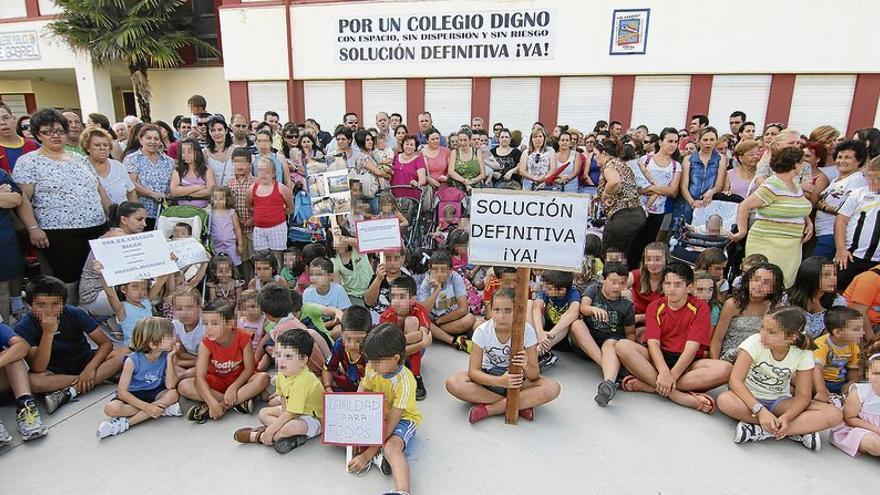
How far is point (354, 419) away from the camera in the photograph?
280cm

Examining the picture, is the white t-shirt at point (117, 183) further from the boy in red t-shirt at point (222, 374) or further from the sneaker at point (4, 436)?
the sneaker at point (4, 436)

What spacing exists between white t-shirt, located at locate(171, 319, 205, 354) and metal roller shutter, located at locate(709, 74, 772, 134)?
12.0 m

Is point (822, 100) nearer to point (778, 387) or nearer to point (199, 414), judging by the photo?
point (778, 387)

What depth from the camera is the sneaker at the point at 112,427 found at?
316 centimetres

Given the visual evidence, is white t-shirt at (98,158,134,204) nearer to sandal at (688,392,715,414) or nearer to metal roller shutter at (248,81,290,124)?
sandal at (688,392,715,414)

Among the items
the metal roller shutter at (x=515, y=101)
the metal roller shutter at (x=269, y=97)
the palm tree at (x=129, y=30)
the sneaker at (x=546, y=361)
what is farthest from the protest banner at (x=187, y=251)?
the palm tree at (x=129, y=30)

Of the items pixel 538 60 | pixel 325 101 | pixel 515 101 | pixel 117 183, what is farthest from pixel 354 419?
pixel 325 101

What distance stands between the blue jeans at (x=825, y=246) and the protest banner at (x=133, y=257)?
595 cm

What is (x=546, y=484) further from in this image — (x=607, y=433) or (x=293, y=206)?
(x=293, y=206)

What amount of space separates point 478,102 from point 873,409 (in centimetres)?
1109

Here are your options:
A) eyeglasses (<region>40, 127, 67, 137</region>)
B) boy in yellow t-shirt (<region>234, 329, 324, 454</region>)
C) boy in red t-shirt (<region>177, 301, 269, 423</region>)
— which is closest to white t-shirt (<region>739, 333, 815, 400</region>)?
boy in yellow t-shirt (<region>234, 329, 324, 454</region>)

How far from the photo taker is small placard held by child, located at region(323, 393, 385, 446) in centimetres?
277

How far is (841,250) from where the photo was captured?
4152 millimetres

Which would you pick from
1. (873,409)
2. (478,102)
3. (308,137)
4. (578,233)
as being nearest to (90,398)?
(578,233)
